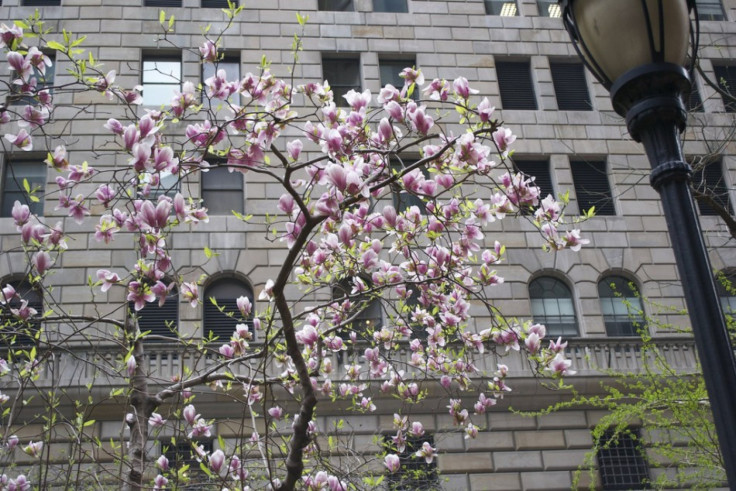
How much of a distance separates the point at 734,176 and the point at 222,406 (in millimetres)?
16757

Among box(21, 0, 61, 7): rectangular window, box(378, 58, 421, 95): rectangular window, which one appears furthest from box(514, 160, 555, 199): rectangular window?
box(21, 0, 61, 7): rectangular window

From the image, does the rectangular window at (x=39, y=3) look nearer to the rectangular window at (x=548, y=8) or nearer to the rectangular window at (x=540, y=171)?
the rectangular window at (x=540, y=171)

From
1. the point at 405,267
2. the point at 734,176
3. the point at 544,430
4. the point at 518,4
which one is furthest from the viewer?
the point at 518,4

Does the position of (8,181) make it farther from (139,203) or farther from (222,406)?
(139,203)

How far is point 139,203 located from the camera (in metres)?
8.12

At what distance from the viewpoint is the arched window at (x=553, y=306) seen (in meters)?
23.6

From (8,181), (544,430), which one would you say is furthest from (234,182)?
(544,430)

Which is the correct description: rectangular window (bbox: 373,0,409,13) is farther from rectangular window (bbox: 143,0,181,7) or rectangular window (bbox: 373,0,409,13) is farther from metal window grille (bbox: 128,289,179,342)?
metal window grille (bbox: 128,289,179,342)

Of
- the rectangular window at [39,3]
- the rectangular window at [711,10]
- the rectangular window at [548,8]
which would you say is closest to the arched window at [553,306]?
the rectangular window at [548,8]

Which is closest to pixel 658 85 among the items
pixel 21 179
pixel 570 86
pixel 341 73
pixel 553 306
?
pixel 553 306

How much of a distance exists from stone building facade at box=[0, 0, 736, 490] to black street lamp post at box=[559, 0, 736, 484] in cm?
1727

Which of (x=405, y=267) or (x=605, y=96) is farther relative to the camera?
(x=605, y=96)

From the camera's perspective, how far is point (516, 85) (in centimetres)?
2662

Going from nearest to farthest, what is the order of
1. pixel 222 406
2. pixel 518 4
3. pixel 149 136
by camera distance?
pixel 149 136 → pixel 222 406 → pixel 518 4
